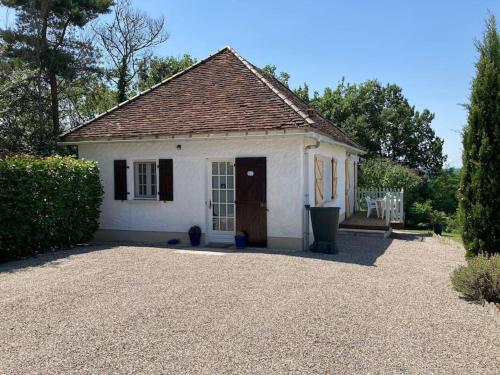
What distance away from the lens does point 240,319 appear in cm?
540

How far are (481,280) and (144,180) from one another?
30.1 ft

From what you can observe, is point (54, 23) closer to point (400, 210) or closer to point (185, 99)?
point (185, 99)

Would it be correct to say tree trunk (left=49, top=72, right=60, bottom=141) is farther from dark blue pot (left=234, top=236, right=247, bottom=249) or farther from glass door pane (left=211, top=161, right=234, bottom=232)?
dark blue pot (left=234, top=236, right=247, bottom=249)

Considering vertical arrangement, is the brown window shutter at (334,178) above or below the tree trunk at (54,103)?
below

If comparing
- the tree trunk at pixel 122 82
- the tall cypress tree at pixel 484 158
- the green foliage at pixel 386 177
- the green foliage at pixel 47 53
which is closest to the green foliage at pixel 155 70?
the tree trunk at pixel 122 82

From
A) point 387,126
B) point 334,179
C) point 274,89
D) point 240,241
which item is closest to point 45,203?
point 240,241

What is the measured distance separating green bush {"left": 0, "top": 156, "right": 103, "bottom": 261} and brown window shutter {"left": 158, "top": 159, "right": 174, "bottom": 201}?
190 cm

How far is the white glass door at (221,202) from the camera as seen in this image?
1137 cm

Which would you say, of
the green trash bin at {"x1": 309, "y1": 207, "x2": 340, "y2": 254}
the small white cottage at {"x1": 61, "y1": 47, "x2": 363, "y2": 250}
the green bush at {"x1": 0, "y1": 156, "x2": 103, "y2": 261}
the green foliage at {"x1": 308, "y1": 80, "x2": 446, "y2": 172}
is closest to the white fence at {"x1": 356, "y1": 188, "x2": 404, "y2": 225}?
the small white cottage at {"x1": 61, "y1": 47, "x2": 363, "y2": 250}

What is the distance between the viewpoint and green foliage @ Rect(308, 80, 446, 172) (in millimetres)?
31266

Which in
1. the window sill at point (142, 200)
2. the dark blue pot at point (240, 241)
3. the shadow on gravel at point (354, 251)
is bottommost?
the shadow on gravel at point (354, 251)

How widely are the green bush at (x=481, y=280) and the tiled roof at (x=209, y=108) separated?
4.71m

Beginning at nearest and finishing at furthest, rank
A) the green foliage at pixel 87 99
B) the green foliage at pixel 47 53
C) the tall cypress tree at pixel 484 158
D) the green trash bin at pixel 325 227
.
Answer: the tall cypress tree at pixel 484 158 < the green trash bin at pixel 325 227 < the green foliage at pixel 47 53 < the green foliage at pixel 87 99

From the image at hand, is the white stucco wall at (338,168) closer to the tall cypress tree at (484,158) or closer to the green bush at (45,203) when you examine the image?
the tall cypress tree at (484,158)
